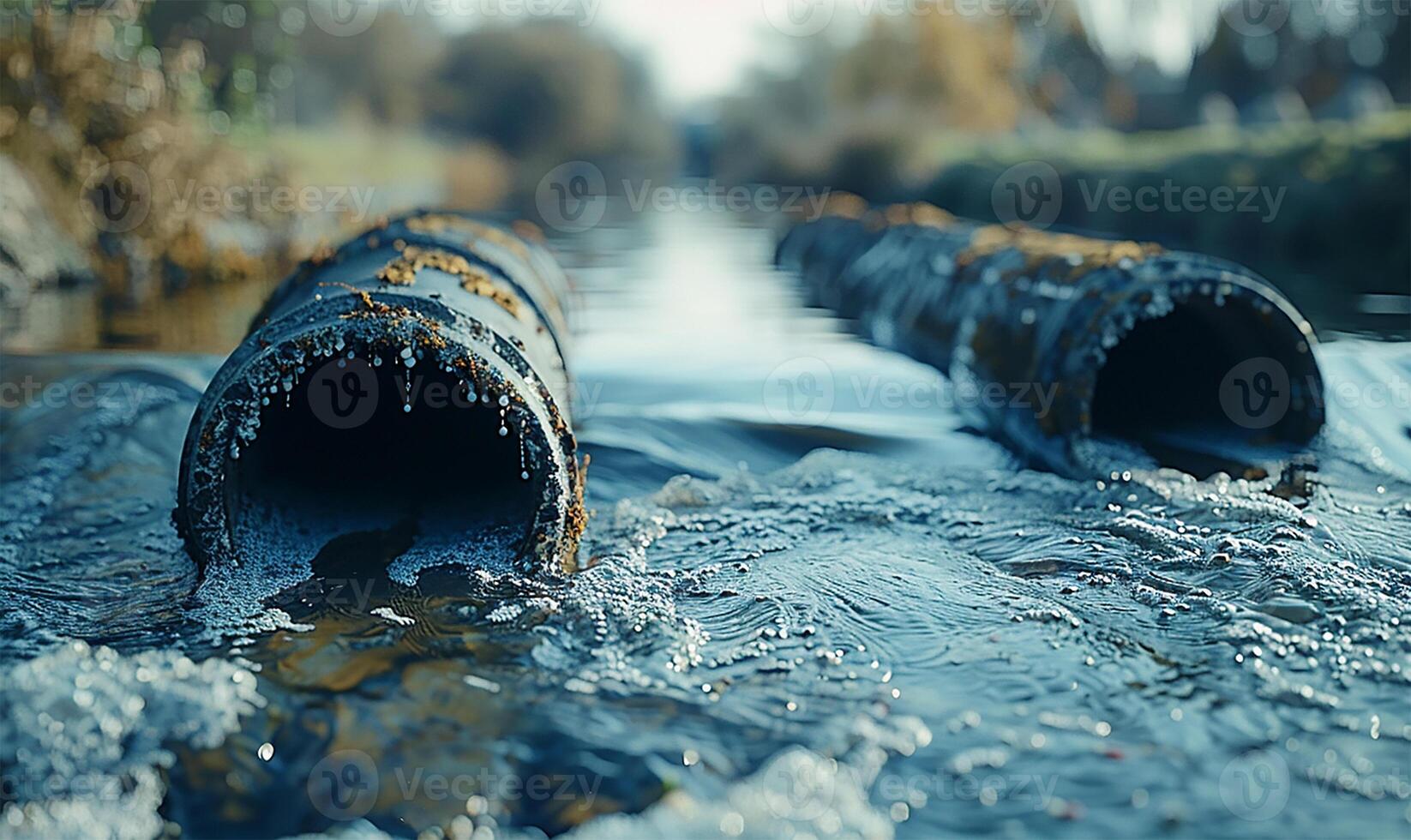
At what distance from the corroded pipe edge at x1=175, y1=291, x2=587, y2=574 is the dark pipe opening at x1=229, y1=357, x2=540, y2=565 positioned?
0.10 meters

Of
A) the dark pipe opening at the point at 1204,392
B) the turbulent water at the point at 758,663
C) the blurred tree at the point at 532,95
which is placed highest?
the blurred tree at the point at 532,95

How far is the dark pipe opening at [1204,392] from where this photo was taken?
18.2ft

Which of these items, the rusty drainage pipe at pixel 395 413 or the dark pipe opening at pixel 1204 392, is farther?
the dark pipe opening at pixel 1204 392

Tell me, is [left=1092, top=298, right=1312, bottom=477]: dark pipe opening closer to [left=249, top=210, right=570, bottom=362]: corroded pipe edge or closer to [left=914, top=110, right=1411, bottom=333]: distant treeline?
[left=249, top=210, right=570, bottom=362]: corroded pipe edge

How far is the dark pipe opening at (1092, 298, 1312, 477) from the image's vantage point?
555 cm

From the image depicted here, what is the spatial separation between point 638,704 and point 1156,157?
1867 centimetres

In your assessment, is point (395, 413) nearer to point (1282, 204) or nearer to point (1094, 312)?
point (1094, 312)

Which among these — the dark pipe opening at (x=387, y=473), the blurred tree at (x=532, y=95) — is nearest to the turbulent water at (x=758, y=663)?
the dark pipe opening at (x=387, y=473)

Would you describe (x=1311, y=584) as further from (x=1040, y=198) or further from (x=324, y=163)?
(x=324, y=163)

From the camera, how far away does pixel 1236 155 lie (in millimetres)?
17344

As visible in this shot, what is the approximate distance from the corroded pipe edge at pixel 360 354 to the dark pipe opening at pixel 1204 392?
2.86 metres

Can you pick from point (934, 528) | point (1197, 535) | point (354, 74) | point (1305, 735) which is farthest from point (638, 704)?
point (354, 74)

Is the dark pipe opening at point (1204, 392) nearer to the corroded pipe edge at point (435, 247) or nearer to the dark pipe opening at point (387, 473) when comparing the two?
the corroded pipe edge at point (435, 247)

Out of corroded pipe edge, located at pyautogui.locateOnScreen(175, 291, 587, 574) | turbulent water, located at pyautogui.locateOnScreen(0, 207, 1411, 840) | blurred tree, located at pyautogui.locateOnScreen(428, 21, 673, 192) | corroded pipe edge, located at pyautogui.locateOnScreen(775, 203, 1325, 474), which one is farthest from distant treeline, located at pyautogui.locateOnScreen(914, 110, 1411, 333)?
blurred tree, located at pyautogui.locateOnScreen(428, 21, 673, 192)
